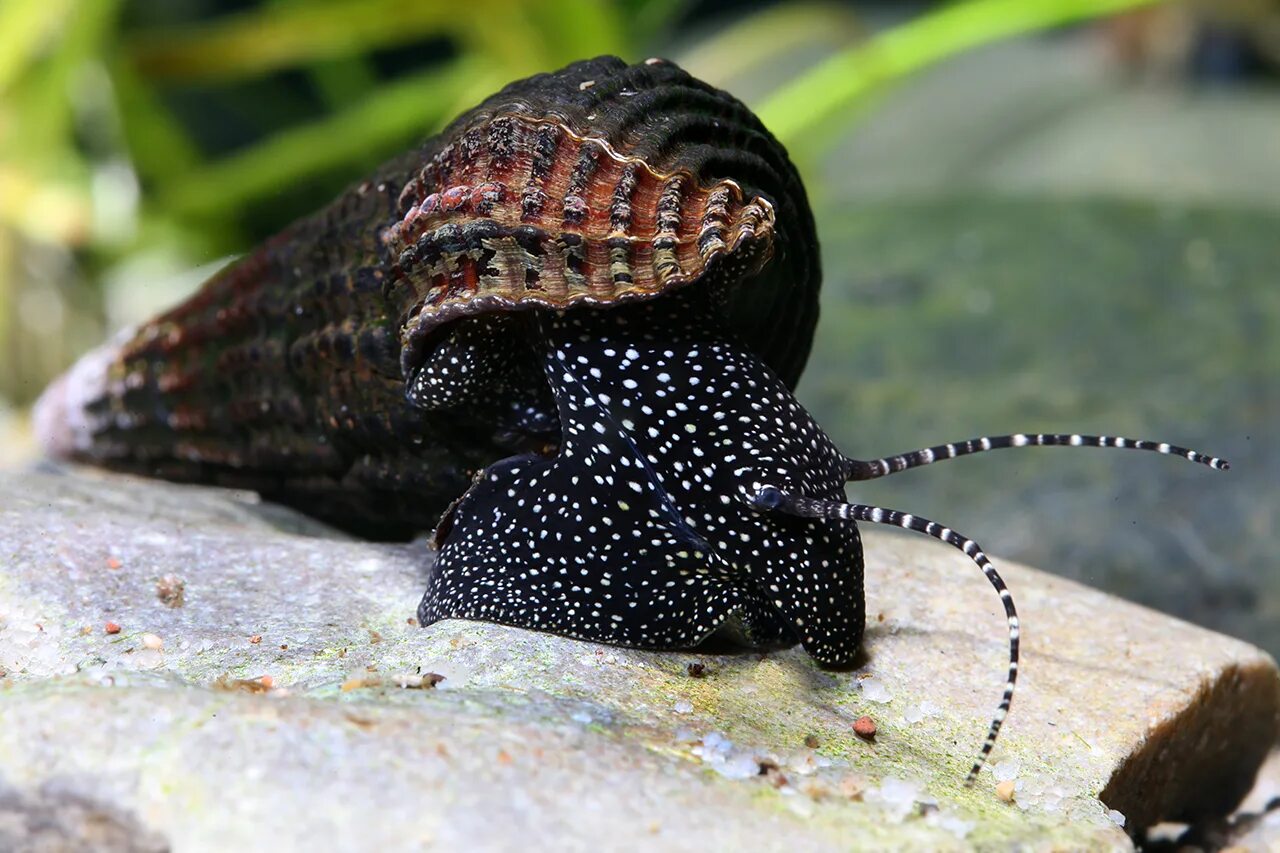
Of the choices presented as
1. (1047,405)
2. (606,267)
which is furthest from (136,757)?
(1047,405)

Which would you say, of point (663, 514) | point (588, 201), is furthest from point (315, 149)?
point (663, 514)

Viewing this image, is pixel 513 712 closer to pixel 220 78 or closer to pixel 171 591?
pixel 171 591

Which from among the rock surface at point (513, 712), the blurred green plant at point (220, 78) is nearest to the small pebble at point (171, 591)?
the rock surface at point (513, 712)

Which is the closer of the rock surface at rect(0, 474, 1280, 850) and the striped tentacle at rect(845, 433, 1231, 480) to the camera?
the rock surface at rect(0, 474, 1280, 850)

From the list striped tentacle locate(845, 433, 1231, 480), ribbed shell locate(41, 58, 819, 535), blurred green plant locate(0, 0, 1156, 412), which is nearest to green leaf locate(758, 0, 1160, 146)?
blurred green plant locate(0, 0, 1156, 412)

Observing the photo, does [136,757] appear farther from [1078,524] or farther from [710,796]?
[1078,524]

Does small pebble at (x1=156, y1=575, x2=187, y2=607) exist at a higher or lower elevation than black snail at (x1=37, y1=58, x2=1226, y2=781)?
lower

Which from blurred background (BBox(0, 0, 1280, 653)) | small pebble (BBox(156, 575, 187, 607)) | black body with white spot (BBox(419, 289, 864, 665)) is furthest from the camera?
blurred background (BBox(0, 0, 1280, 653))

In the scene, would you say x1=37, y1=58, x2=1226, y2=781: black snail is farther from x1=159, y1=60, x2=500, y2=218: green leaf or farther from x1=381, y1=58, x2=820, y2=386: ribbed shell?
x1=159, y1=60, x2=500, y2=218: green leaf
